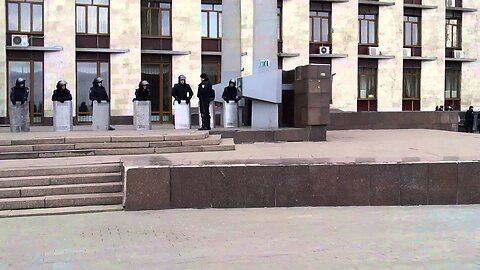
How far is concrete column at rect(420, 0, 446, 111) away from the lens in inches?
1414

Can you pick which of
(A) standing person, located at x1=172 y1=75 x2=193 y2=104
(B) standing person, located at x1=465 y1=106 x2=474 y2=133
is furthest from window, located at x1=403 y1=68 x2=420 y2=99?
(A) standing person, located at x1=172 y1=75 x2=193 y2=104

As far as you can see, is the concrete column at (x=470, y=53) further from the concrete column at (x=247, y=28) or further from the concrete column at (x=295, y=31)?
the concrete column at (x=247, y=28)

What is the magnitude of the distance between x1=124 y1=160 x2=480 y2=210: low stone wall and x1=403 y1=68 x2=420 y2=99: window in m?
26.2

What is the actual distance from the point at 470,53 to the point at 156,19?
69.8 ft

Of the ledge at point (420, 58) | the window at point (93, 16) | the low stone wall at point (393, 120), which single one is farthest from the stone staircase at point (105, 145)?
the ledge at point (420, 58)

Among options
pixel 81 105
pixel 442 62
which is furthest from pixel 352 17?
pixel 81 105

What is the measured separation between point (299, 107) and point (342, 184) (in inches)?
→ 296

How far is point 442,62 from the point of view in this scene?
36.2 meters

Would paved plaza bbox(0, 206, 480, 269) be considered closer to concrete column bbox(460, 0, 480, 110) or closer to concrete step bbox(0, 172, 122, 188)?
concrete step bbox(0, 172, 122, 188)

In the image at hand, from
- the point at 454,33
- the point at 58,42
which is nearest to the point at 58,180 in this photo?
the point at 58,42

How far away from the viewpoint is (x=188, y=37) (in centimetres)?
2961

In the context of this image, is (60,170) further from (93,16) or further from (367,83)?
(367,83)

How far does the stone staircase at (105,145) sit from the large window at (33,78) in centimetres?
1502

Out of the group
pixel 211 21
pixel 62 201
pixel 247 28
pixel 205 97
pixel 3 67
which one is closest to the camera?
pixel 62 201
